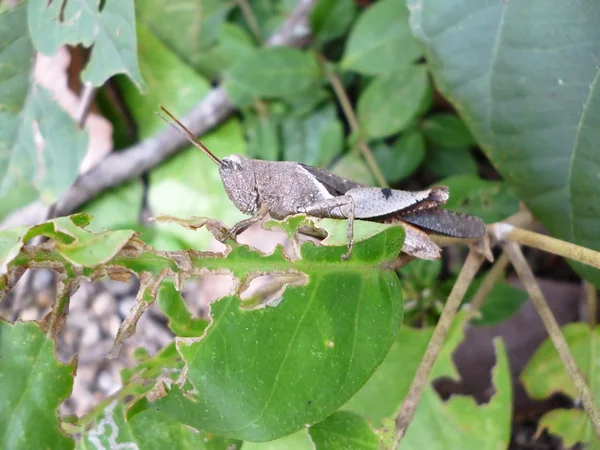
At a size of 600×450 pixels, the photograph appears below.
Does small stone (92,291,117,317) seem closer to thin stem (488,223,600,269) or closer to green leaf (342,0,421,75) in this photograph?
green leaf (342,0,421,75)

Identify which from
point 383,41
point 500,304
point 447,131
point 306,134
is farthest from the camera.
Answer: point 306,134

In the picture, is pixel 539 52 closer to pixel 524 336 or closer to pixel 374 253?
pixel 374 253

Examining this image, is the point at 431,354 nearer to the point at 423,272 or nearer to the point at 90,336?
the point at 423,272

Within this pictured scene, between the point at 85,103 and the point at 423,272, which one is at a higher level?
the point at 85,103

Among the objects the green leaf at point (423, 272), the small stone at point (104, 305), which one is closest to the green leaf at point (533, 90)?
the green leaf at point (423, 272)

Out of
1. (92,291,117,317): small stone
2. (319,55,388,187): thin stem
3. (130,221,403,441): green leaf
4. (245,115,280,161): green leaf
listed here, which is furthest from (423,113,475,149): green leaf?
(92,291,117,317): small stone

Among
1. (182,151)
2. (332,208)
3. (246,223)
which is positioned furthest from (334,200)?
(182,151)

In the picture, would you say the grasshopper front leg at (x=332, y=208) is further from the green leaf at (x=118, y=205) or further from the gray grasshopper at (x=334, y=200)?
the green leaf at (x=118, y=205)

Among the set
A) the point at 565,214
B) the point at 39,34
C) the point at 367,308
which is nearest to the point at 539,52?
the point at 565,214
